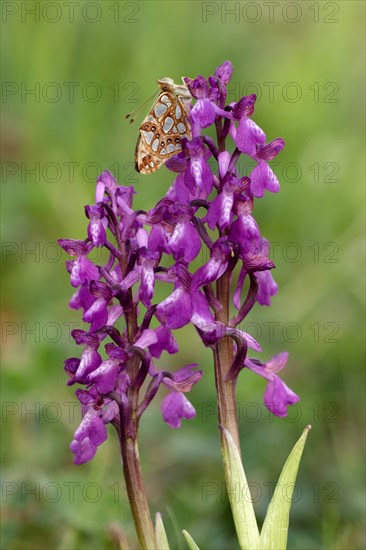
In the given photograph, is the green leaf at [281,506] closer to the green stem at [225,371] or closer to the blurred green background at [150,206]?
the green stem at [225,371]

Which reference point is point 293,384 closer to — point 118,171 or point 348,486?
point 348,486

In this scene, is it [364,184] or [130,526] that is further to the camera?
[364,184]

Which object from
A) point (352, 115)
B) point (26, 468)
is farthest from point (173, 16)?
point (26, 468)

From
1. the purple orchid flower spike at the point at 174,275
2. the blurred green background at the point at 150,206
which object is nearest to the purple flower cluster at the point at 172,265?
the purple orchid flower spike at the point at 174,275

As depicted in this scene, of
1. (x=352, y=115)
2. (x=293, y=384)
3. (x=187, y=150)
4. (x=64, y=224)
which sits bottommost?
(x=293, y=384)

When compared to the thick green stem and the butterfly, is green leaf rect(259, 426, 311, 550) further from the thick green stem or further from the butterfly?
the butterfly

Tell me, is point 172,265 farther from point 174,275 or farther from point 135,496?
point 135,496
